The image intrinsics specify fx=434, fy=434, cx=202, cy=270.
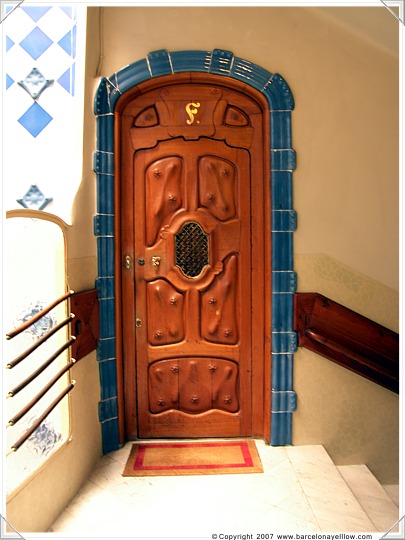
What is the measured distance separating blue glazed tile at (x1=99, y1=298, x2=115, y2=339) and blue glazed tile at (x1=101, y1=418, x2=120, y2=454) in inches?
21.1

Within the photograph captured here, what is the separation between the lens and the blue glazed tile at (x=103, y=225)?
2637 mm

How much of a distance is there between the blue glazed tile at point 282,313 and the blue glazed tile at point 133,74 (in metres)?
1.57

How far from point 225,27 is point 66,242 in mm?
1628

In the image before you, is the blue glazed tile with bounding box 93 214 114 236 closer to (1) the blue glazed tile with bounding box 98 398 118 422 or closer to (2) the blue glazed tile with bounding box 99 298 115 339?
(2) the blue glazed tile with bounding box 99 298 115 339

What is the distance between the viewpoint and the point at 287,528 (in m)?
2.01

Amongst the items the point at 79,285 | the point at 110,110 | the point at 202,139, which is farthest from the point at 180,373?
the point at 110,110

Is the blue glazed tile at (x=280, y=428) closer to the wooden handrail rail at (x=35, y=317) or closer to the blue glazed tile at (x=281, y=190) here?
the blue glazed tile at (x=281, y=190)

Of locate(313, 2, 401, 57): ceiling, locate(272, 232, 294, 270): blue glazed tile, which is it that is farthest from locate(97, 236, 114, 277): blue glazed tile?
locate(313, 2, 401, 57): ceiling

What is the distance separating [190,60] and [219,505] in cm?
249

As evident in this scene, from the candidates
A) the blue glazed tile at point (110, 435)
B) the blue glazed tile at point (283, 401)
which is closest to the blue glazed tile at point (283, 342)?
the blue glazed tile at point (283, 401)

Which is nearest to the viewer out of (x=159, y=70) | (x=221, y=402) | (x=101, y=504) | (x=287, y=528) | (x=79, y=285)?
(x=287, y=528)

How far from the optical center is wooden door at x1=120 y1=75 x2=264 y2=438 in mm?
2754

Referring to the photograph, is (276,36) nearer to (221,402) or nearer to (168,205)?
(168,205)

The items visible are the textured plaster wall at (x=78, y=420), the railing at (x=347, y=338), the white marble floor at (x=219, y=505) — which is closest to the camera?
the textured plaster wall at (x=78, y=420)
